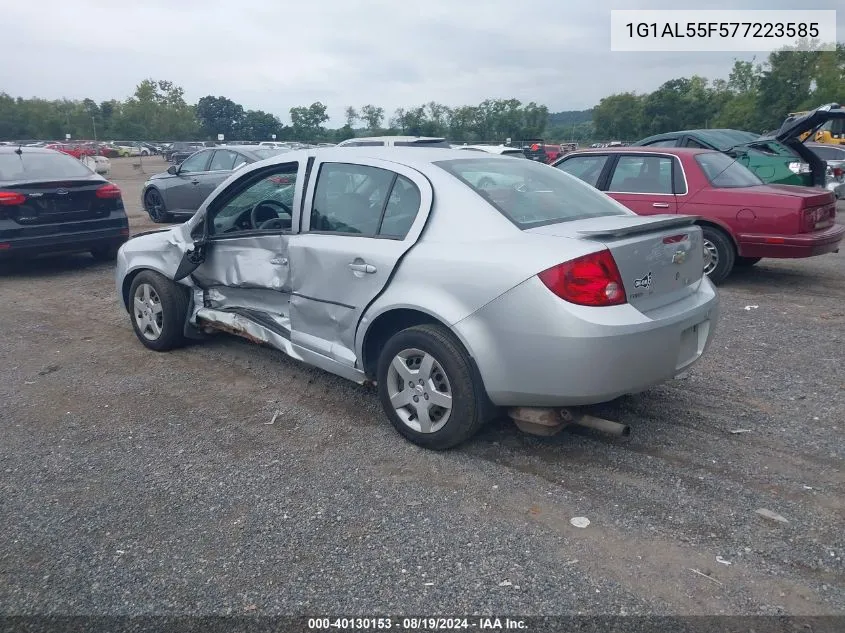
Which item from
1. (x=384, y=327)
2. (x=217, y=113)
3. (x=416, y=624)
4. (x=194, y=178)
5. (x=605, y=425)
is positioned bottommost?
(x=416, y=624)

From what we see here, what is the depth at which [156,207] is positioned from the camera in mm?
13523

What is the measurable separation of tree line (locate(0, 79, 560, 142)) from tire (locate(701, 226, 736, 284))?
22800 millimetres

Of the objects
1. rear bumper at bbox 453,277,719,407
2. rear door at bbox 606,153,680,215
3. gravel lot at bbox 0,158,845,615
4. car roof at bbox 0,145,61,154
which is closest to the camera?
gravel lot at bbox 0,158,845,615

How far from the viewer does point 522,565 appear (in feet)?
9.37

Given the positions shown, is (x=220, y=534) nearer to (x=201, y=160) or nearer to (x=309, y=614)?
(x=309, y=614)

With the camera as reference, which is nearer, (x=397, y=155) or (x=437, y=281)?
(x=437, y=281)

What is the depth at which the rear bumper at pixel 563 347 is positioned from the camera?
3.24 metres

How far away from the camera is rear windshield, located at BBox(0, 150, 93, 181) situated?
843 centimetres

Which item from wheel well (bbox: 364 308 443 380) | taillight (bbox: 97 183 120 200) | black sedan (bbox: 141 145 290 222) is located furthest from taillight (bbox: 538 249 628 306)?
black sedan (bbox: 141 145 290 222)

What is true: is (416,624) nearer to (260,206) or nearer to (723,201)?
(260,206)

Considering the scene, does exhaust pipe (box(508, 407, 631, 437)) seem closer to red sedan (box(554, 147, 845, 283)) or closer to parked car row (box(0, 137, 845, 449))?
parked car row (box(0, 137, 845, 449))

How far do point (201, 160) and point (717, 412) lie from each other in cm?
1084

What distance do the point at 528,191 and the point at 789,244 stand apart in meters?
4.51

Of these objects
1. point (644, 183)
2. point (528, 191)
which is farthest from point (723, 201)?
point (528, 191)
